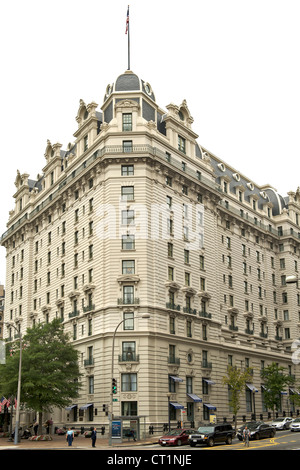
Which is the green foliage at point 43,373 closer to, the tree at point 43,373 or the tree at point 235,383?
the tree at point 43,373

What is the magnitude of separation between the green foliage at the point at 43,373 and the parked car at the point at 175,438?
12.3m

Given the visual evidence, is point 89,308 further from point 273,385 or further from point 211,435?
point 273,385

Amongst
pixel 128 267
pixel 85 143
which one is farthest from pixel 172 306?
pixel 85 143

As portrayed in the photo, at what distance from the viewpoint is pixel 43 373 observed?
166ft

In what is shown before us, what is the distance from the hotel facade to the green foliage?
349 centimetres

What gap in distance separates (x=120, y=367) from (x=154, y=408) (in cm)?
507

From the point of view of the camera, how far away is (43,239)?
73500 millimetres

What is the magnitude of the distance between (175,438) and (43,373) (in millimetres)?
15735

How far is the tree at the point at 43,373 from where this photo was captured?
48.5 meters

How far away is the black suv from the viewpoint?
1549 inches

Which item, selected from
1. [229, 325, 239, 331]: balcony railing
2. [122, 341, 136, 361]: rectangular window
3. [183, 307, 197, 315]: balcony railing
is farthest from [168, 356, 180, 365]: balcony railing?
[229, 325, 239, 331]: balcony railing

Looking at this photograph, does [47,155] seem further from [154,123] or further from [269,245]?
[269,245]

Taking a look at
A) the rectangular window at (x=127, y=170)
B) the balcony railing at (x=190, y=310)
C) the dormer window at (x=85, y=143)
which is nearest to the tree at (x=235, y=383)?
the balcony railing at (x=190, y=310)

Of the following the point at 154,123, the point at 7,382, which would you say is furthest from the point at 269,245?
the point at 7,382
